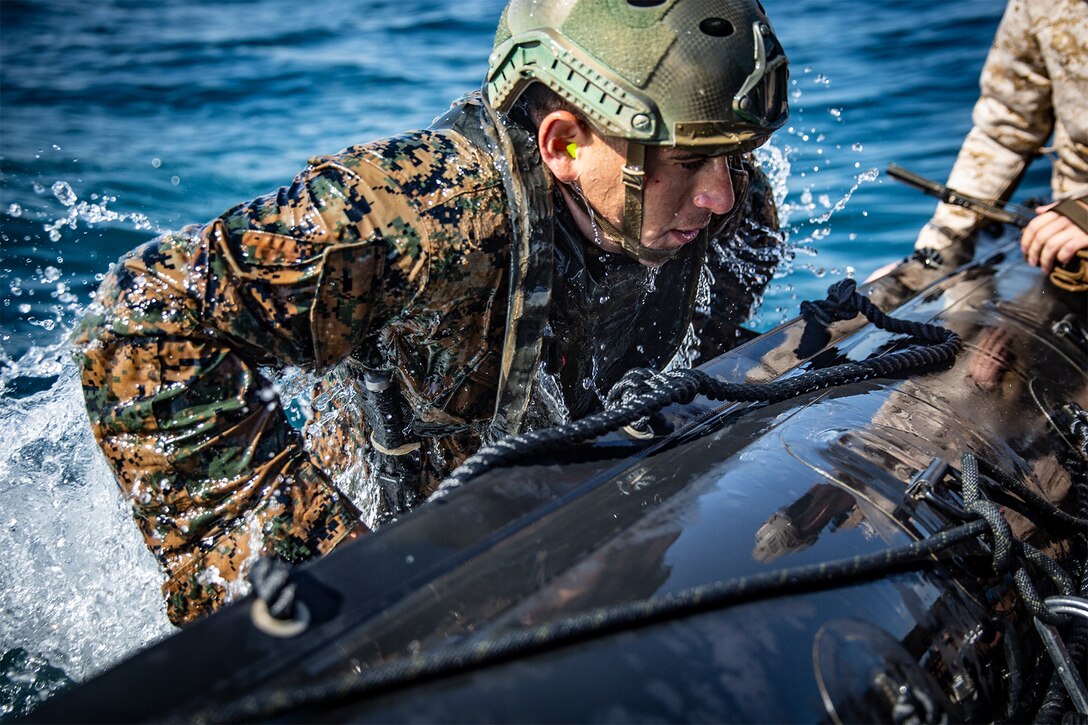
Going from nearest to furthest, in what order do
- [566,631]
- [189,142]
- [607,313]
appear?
Result: [566,631], [607,313], [189,142]

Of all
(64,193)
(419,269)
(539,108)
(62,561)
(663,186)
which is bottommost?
(62,561)

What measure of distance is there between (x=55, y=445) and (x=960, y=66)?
7814 millimetres

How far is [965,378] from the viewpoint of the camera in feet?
8.17

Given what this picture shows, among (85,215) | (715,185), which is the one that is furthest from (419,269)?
(85,215)

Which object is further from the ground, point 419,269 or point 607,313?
point 419,269

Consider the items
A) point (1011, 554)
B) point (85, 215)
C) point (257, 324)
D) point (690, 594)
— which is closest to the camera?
point (690, 594)

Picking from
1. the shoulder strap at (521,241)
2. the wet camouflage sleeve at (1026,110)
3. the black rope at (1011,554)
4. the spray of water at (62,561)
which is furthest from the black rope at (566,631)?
the wet camouflage sleeve at (1026,110)

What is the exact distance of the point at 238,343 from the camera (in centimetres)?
195

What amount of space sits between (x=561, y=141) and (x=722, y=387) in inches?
26.7

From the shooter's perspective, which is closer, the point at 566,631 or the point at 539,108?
the point at 566,631

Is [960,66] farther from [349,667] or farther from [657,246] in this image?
[349,667]

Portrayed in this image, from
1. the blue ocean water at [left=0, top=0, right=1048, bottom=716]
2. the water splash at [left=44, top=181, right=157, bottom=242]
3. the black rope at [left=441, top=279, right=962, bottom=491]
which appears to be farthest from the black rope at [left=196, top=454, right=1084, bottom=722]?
the water splash at [left=44, top=181, right=157, bottom=242]

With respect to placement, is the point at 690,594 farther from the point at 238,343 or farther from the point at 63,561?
the point at 63,561

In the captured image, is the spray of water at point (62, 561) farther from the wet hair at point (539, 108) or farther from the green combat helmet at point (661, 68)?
the green combat helmet at point (661, 68)
